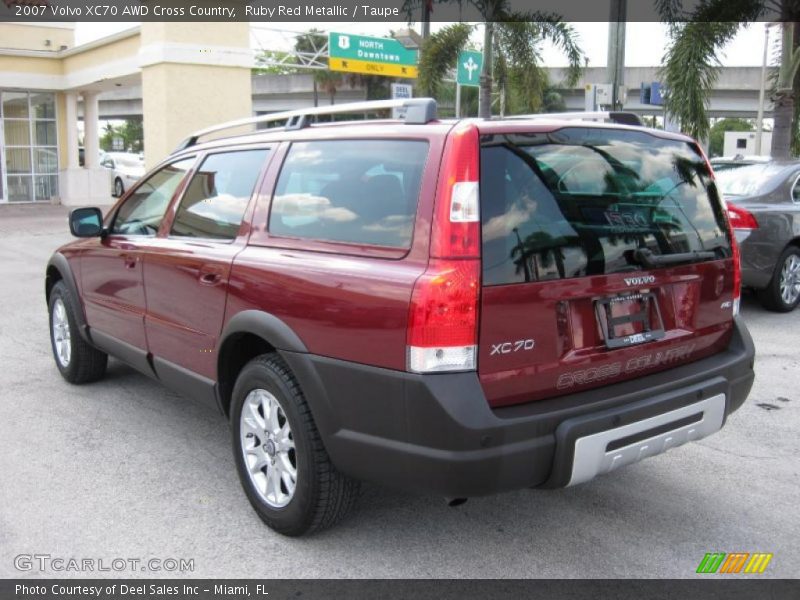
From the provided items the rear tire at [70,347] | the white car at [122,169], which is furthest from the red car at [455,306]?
the white car at [122,169]

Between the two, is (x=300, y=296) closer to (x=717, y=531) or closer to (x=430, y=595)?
(x=430, y=595)

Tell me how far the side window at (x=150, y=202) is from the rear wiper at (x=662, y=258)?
2624mm

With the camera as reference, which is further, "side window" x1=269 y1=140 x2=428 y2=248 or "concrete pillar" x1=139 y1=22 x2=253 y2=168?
"concrete pillar" x1=139 y1=22 x2=253 y2=168

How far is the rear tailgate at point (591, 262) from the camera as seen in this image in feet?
9.61

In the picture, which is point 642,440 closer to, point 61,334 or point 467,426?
point 467,426

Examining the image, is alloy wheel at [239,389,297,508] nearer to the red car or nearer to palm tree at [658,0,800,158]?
the red car

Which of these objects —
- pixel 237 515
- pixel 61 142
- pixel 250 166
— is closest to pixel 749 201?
pixel 250 166

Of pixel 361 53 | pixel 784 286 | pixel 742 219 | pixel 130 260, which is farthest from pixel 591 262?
pixel 361 53

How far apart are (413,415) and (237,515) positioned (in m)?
1.38

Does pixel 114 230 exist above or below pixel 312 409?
above

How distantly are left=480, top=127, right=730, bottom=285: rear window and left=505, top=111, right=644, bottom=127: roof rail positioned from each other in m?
0.18

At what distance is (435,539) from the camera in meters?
3.54

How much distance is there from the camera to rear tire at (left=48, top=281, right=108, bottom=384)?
5664 mm

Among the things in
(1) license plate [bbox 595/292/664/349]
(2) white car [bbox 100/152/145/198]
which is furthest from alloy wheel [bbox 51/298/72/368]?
(2) white car [bbox 100/152/145/198]
